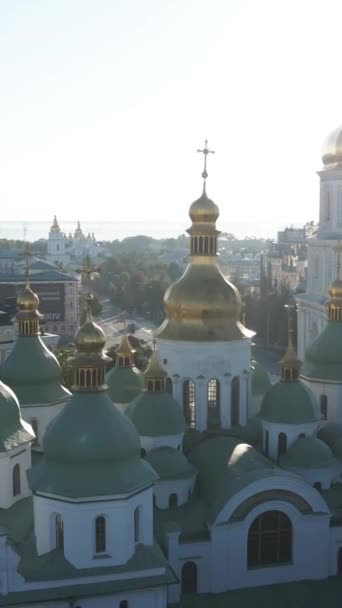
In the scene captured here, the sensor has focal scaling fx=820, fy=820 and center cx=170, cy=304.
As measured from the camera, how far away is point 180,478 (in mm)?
18484

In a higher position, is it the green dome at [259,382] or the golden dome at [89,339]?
A: the golden dome at [89,339]

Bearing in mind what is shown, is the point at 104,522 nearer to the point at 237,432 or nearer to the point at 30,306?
the point at 237,432

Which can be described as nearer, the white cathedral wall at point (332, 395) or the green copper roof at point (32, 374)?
the green copper roof at point (32, 374)

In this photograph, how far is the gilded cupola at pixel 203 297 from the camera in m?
20.8

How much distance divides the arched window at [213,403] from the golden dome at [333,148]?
A: 77.6 feet

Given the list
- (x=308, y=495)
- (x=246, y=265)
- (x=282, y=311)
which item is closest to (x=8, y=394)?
(x=308, y=495)

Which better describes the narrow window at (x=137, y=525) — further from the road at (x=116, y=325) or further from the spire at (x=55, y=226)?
the spire at (x=55, y=226)

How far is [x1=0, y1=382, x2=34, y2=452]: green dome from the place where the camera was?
17391 millimetres

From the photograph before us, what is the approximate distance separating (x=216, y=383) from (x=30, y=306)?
18.4 ft

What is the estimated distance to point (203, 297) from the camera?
68.1 feet

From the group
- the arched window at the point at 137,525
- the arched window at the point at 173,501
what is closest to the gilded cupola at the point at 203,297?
the arched window at the point at 173,501

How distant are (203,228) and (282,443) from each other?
584 cm

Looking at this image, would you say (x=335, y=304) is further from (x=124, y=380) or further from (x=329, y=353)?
(x=124, y=380)

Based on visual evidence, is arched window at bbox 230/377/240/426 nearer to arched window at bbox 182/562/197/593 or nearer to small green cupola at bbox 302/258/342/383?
small green cupola at bbox 302/258/342/383
